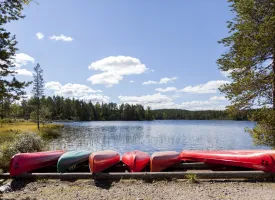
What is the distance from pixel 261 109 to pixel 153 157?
5.64 metres

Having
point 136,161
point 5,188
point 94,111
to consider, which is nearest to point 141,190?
point 136,161

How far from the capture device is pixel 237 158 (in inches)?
346

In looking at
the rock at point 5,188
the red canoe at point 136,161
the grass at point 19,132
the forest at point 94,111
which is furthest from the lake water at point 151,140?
the forest at point 94,111

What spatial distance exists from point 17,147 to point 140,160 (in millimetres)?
7833

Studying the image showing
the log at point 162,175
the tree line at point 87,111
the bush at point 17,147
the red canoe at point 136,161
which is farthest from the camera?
the tree line at point 87,111

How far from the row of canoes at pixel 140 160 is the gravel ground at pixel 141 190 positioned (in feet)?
2.38

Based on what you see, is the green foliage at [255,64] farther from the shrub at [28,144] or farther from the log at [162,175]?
the shrub at [28,144]

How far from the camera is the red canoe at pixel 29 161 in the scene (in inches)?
338

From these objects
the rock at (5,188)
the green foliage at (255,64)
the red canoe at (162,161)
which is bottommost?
the rock at (5,188)

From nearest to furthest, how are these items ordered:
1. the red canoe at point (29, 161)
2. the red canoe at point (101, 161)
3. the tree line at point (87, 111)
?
the red canoe at point (101, 161) < the red canoe at point (29, 161) < the tree line at point (87, 111)

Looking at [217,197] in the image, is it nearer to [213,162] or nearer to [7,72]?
[213,162]

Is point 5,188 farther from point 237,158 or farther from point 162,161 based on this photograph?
point 237,158

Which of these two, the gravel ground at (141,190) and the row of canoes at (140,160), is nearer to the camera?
the gravel ground at (141,190)

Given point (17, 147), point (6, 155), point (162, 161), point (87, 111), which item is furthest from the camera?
point (87, 111)
